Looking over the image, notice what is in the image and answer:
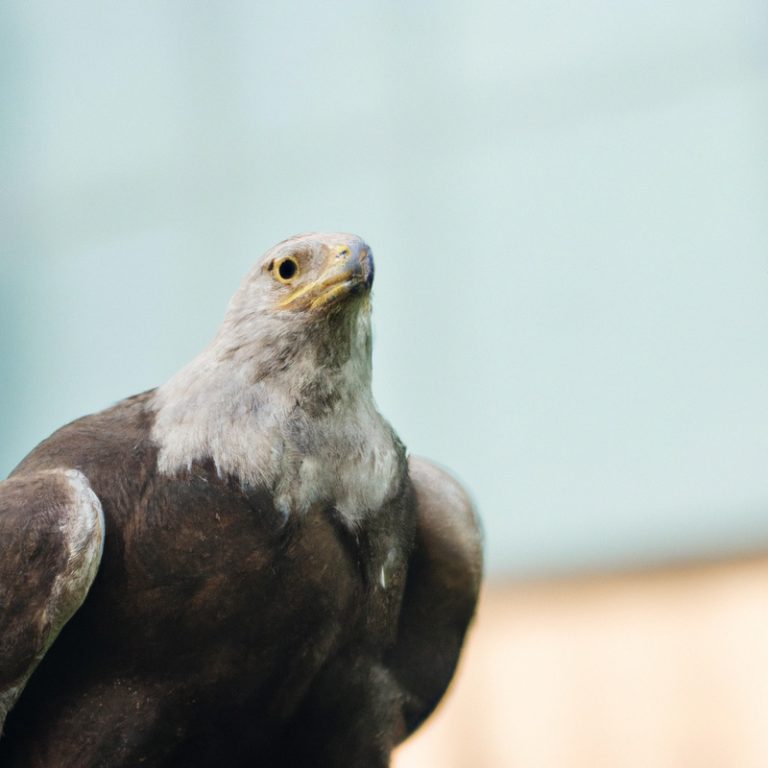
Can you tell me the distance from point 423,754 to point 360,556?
4.69 metres

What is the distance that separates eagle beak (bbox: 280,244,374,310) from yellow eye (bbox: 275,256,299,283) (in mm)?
76

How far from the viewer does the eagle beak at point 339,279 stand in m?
2.93

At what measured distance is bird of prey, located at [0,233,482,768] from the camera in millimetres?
2703

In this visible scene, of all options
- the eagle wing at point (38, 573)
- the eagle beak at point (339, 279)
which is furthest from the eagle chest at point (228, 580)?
the eagle beak at point (339, 279)

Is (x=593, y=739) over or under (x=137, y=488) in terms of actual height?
under

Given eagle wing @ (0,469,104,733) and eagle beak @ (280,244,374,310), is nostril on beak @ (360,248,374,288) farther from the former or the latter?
eagle wing @ (0,469,104,733)

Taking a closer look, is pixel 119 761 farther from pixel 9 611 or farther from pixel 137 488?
pixel 137 488

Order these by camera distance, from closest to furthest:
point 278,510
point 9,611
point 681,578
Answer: point 9,611 < point 278,510 < point 681,578

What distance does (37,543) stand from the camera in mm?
2615

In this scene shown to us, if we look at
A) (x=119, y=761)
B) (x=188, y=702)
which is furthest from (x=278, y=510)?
(x=119, y=761)

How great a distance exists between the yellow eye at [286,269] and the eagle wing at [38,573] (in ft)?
2.56

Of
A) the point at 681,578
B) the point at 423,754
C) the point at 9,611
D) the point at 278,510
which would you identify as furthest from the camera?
the point at 681,578

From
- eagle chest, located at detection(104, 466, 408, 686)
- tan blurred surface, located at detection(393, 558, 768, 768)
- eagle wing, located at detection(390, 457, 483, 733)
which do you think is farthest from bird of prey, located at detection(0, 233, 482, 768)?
tan blurred surface, located at detection(393, 558, 768, 768)

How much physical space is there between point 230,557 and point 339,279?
0.70 m
